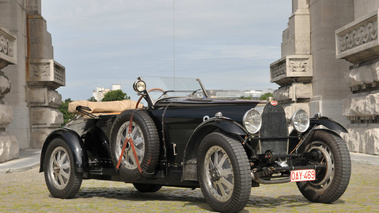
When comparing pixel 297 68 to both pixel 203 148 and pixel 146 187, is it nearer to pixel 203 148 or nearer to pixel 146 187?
pixel 146 187

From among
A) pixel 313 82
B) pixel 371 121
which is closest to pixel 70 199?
pixel 371 121

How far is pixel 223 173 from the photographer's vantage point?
20.0ft

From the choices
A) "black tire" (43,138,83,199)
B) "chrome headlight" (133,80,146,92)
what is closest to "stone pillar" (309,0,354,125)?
"chrome headlight" (133,80,146,92)

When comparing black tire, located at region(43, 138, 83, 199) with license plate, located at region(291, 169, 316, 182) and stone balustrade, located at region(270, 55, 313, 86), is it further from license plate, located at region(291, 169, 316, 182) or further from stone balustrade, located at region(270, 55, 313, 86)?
stone balustrade, located at region(270, 55, 313, 86)

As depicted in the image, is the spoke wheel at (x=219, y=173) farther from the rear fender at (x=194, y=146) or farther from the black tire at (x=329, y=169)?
the black tire at (x=329, y=169)

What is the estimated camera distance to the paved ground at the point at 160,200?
6527 millimetres

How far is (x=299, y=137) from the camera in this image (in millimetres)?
6727

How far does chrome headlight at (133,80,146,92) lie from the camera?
7.62m

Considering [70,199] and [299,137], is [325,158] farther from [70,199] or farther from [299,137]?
[70,199]

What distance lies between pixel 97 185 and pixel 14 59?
6710 mm

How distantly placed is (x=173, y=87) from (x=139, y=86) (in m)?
0.60

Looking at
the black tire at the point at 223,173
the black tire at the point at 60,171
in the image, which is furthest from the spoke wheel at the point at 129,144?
the black tire at the point at 223,173

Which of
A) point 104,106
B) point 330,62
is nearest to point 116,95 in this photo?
point 330,62

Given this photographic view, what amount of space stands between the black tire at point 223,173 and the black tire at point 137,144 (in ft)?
2.49
